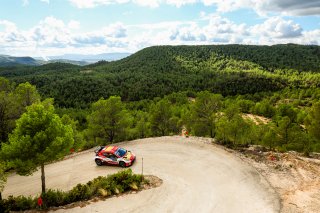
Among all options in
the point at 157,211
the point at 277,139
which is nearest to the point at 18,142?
the point at 157,211

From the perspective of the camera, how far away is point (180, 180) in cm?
2402

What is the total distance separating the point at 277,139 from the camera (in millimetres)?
38000

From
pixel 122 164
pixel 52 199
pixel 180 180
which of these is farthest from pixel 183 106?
pixel 52 199

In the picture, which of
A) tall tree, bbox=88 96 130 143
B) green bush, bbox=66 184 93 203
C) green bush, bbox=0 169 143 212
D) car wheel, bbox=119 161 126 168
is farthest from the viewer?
tall tree, bbox=88 96 130 143

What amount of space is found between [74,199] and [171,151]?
41.6 feet

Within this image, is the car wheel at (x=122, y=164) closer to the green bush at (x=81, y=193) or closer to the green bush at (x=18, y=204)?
the green bush at (x=81, y=193)

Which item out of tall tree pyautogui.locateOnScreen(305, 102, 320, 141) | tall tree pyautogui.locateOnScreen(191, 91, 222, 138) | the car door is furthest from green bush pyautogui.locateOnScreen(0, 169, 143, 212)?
tall tree pyautogui.locateOnScreen(305, 102, 320, 141)

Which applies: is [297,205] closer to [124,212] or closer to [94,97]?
[124,212]

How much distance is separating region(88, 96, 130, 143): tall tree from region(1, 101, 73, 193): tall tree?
15389 millimetres

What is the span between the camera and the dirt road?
1994cm

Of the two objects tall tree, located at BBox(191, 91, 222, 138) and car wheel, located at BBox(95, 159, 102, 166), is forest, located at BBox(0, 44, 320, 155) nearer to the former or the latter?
tall tree, located at BBox(191, 91, 222, 138)

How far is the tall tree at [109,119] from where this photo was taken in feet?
121

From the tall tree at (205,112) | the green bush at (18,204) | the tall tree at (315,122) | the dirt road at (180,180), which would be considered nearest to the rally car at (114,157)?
the dirt road at (180,180)

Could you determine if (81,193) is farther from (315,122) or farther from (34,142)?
(315,122)
